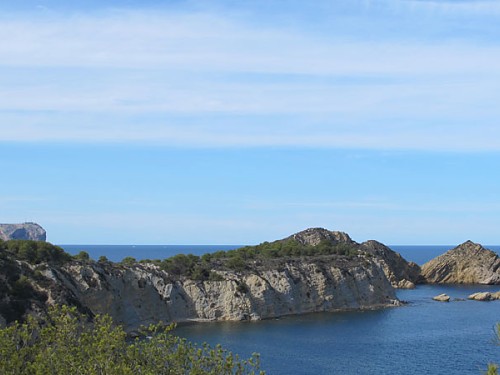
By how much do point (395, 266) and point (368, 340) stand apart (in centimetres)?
9245

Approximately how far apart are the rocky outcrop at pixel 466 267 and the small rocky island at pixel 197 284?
5113 cm

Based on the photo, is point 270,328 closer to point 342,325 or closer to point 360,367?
point 342,325

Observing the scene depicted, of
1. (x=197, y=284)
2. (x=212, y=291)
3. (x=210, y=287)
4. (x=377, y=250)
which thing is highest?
(x=377, y=250)

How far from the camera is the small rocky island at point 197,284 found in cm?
6594

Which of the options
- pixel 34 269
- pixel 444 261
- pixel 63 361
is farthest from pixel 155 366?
pixel 444 261

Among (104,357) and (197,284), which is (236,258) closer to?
(197,284)

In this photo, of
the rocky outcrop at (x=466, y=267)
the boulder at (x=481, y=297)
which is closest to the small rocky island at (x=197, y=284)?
the boulder at (x=481, y=297)

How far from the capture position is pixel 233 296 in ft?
321

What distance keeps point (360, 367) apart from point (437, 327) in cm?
3192

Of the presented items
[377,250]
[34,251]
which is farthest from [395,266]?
[34,251]

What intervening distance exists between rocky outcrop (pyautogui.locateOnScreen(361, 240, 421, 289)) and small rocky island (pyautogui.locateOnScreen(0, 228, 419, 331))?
3303cm

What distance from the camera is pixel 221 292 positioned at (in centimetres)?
9812

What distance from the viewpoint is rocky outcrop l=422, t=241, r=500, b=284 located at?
535ft

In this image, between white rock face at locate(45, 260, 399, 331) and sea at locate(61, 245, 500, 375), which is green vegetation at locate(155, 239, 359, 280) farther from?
sea at locate(61, 245, 500, 375)
